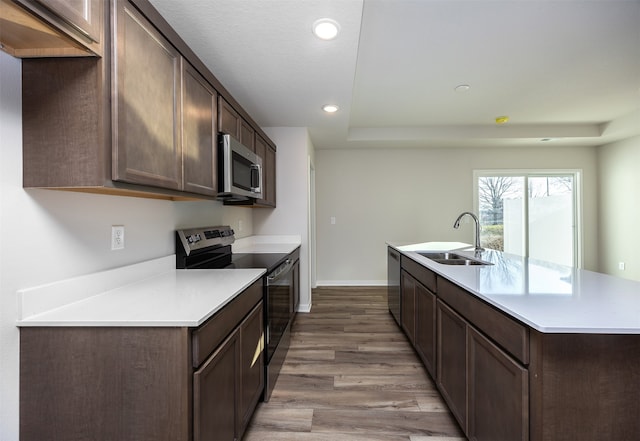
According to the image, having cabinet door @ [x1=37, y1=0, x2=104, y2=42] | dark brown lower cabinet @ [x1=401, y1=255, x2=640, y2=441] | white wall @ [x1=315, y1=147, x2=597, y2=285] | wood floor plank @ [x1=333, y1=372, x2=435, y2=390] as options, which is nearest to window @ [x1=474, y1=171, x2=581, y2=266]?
white wall @ [x1=315, y1=147, x2=597, y2=285]

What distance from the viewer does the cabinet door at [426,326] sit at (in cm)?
194

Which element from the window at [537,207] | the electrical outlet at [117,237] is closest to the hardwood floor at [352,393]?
the electrical outlet at [117,237]

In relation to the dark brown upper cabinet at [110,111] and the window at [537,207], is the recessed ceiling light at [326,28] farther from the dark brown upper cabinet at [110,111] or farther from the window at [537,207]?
the window at [537,207]

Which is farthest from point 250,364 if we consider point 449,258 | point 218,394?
point 449,258

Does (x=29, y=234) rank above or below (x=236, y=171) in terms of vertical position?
below

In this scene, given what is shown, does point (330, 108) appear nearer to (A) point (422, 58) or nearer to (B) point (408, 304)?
(A) point (422, 58)

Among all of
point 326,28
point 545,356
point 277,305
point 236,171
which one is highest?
point 326,28

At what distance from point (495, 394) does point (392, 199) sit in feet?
13.4

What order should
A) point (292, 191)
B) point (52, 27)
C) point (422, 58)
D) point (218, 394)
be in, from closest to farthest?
point (52, 27) → point (218, 394) → point (422, 58) → point (292, 191)

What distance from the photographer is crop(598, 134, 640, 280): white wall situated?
4375mm

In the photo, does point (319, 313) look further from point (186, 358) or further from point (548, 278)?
point (186, 358)

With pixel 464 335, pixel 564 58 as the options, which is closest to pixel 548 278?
pixel 464 335

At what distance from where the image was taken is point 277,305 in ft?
7.13

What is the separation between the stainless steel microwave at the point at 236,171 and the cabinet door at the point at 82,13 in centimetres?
98
